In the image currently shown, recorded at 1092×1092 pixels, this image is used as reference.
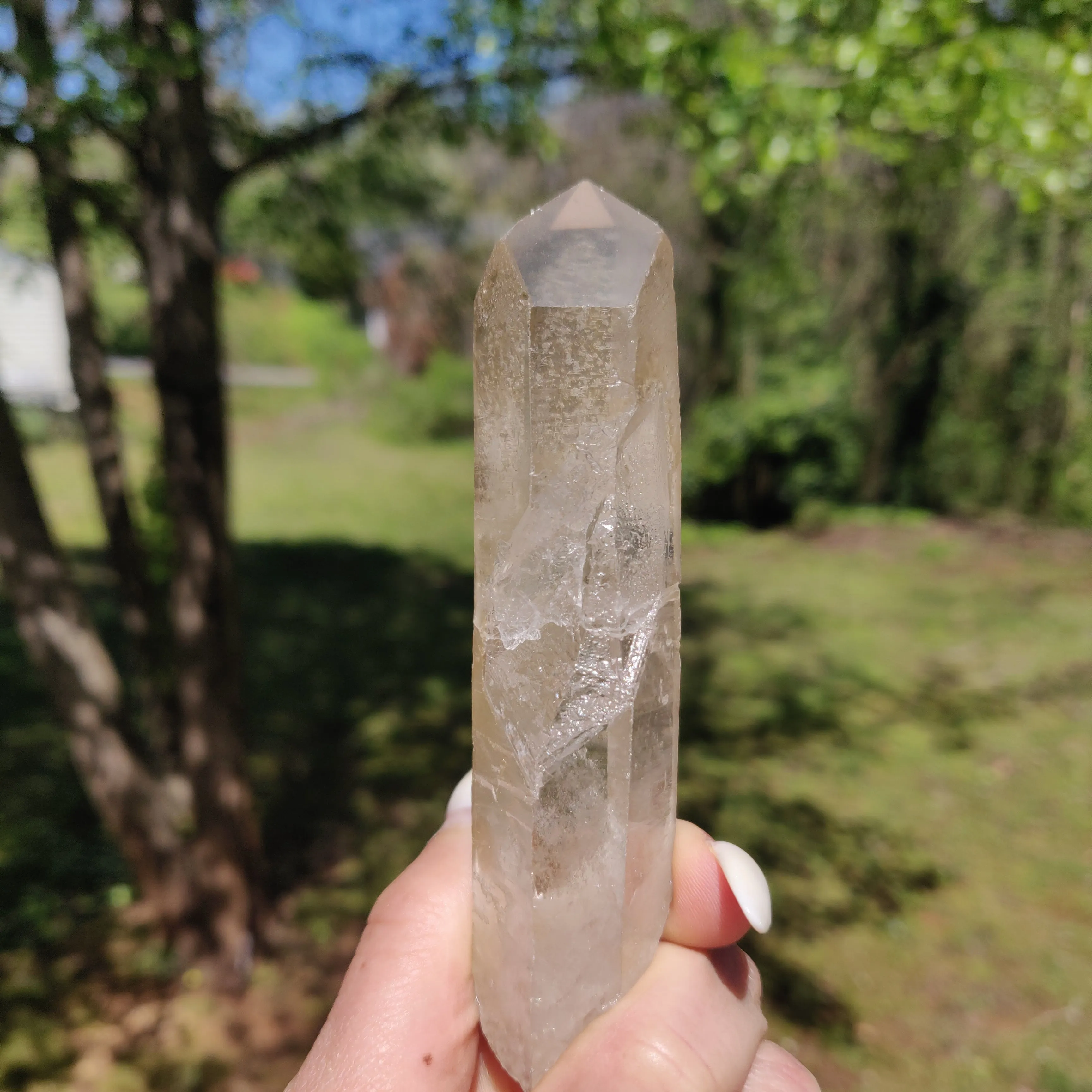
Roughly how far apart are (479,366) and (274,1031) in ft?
11.2

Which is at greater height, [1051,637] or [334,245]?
[334,245]

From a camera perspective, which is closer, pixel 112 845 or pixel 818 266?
pixel 112 845

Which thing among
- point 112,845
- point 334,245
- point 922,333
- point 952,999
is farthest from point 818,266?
point 112,845

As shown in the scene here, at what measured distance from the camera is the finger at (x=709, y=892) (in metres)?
1.39

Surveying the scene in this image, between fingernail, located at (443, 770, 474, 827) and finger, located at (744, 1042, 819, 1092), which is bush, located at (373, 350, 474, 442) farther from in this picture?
finger, located at (744, 1042, 819, 1092)

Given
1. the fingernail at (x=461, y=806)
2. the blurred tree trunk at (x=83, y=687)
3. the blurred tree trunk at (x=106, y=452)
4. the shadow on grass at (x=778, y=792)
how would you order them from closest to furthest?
1. the fingernail at (x=461, y=806)
2. the blurred tree trunk at (x=83, y=687)
3. the blurred tree trunk at (x=106, y=452)
4. the shadow on grass at (x=778, y=792)

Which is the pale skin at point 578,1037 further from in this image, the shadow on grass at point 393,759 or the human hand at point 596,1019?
the shadow on grass at point 393,759

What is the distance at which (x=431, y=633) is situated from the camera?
7.72 meters

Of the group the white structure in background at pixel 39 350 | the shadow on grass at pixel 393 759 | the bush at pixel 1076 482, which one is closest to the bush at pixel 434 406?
the white structure in background at pixel 39 350

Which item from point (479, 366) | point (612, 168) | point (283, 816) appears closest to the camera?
point (479, 366)

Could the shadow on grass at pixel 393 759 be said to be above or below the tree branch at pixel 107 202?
below

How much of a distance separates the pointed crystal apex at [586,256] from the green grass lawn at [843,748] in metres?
3.44

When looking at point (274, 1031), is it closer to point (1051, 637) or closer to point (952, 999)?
point (952, 999)

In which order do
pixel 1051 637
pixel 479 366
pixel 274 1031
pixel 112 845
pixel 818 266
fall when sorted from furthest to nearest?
pixel 818 266 → pixel 1051 637 → pixel 112 845 → pixel 274 1031 → pixel 479 366
